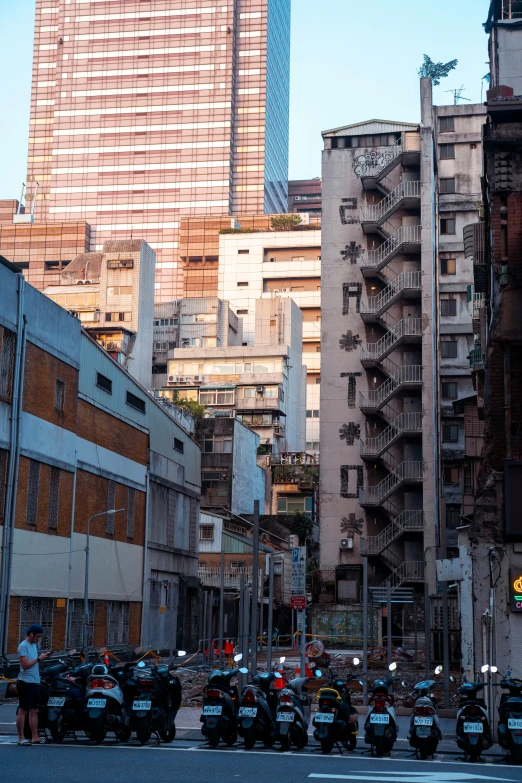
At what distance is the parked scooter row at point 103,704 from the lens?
17.8 meters

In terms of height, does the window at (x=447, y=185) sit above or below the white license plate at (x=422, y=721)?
above

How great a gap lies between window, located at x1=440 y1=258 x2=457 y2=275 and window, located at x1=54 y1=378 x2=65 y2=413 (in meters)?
34.1

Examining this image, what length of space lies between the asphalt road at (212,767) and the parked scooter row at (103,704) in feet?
1.20

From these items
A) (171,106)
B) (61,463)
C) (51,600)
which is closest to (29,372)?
(61,463)

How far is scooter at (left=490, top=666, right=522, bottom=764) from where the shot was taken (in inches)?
666

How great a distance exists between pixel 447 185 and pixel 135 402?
30.1 metres

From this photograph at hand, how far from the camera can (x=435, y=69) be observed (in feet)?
244

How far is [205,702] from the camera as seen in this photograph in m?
17.9

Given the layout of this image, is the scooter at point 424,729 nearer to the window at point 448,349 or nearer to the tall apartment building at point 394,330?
the tall apartment building at point 394,330

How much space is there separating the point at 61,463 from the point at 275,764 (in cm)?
2770

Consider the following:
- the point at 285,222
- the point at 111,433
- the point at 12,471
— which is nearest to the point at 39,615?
the point at 12,471

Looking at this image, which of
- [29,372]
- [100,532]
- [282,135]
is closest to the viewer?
[29,372]

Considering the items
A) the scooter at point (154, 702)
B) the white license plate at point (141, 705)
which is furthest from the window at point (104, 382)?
the white license plate at point (141, 705)

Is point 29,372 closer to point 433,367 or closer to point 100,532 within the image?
point 100,532
